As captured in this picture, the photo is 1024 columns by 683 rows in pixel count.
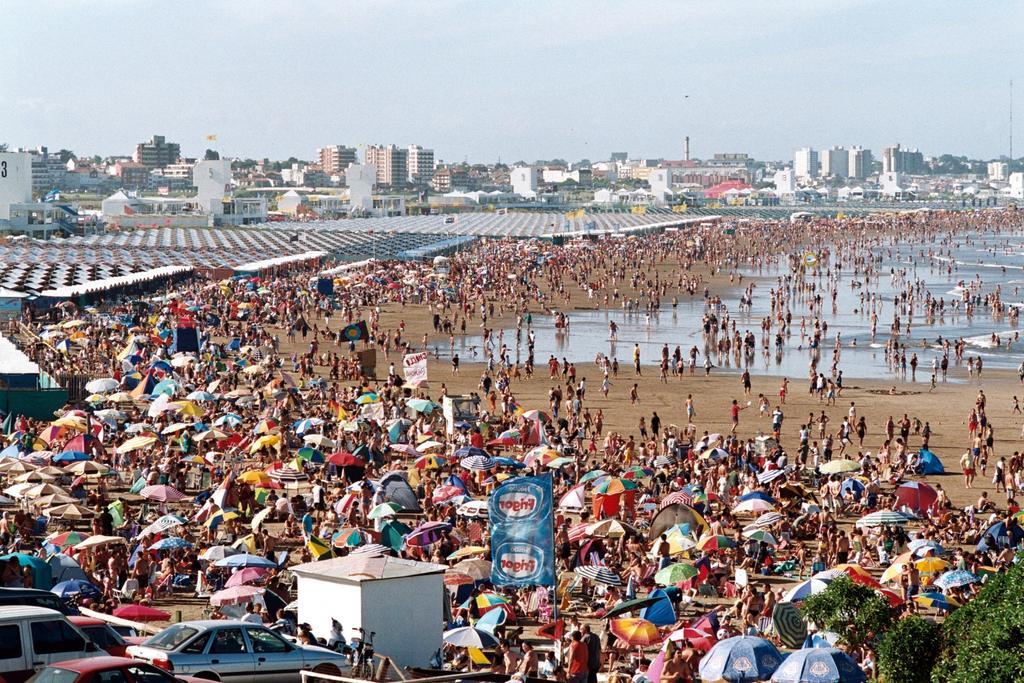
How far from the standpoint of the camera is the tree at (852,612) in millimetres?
13195

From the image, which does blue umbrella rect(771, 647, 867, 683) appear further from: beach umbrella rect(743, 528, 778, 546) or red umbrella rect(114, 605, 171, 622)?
beach umbrella rect(743, 528, 778, 546)

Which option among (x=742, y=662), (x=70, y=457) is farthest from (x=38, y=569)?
(x=70, y=457)

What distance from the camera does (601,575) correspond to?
17359 millimetres

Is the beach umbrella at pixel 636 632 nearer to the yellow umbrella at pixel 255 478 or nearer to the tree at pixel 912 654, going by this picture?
the tree at pixel 912 654

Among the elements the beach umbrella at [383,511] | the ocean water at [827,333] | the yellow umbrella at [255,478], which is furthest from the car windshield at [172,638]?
the ocean water at [827,333]

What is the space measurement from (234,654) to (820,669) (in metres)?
4.72

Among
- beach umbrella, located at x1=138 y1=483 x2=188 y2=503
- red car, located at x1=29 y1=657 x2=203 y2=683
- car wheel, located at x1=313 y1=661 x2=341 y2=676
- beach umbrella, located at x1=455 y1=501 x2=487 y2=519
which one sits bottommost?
beach umbrella, located at x1=455 y1=501 x2=487 y2=519

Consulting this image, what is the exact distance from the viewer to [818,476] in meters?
25.5

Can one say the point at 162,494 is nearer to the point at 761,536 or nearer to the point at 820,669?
the point at 761,536

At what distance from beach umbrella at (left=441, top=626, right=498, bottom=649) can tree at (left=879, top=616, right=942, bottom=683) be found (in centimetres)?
410

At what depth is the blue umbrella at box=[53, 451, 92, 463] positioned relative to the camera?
77.0 feet

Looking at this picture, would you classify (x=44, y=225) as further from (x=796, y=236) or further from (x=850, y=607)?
(x=850, y=607)

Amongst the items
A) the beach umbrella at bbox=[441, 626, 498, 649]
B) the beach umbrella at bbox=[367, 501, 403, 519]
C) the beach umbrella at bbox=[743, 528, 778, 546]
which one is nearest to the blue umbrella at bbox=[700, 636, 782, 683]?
the beach umbrella at bbox=[441, 626, 498, 649]

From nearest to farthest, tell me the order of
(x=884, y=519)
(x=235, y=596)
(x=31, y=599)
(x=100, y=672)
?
(x=100, y=672)
(x=31, y=599)
(x=235, y=596)
(x=884, y=519)
